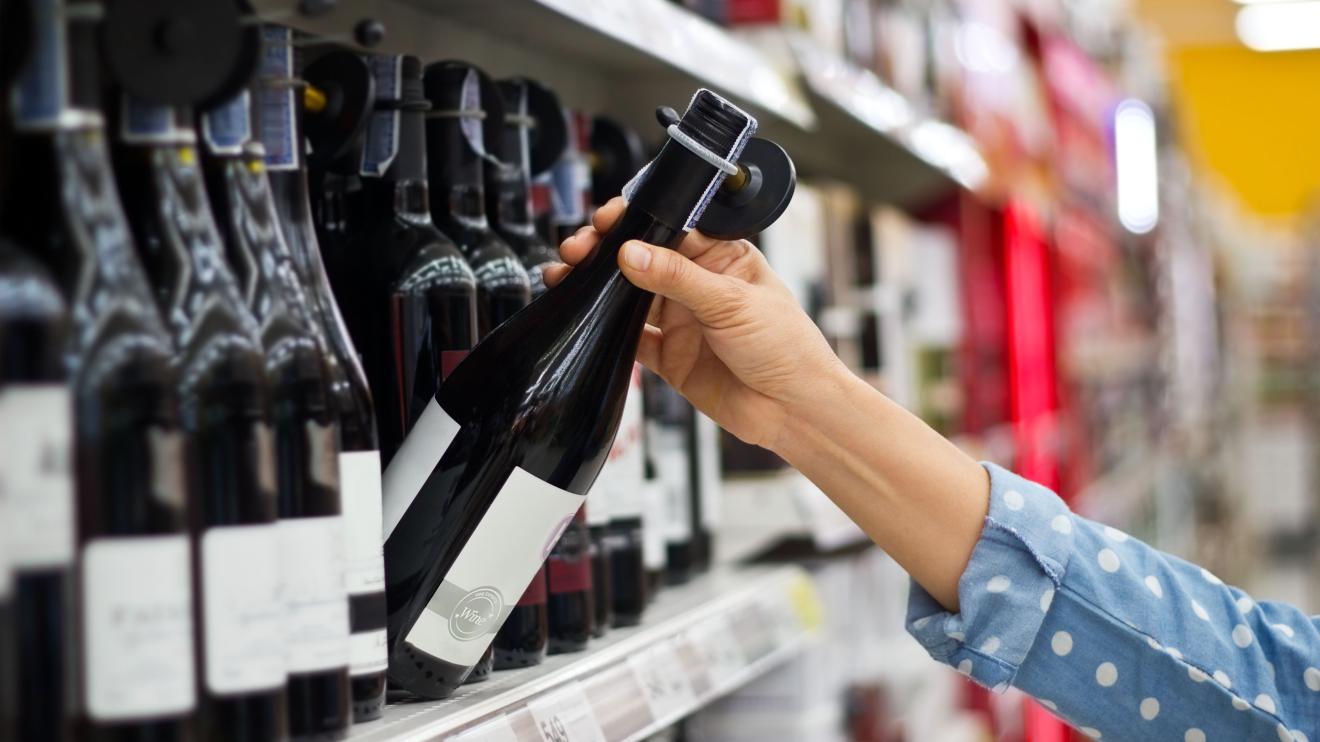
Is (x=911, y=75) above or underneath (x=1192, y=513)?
above

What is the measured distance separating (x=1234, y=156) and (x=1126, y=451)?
8.06m

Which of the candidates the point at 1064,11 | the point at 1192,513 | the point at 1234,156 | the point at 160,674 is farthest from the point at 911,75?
the point at 1234,156

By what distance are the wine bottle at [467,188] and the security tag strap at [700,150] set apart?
0.65 ft


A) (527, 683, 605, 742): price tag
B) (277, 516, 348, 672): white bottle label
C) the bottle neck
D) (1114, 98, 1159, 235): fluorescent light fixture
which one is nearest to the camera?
(277, 516, 348, 672): white bottle label

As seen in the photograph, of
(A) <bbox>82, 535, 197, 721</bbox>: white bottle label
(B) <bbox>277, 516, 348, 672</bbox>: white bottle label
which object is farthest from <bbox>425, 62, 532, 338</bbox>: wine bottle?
(A) <bbox>82, 535, 197, 721</bbox>: white bottle label

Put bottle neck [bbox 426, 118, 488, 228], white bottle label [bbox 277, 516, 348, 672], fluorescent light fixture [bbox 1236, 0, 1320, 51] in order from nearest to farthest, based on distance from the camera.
Answer: white bottle label [bbox 277, 516, 348, 672], bottle neck [bbox 426, 118, 488, 228], fluorescent light fixture [bbox 1236, 0, 1320, 51]

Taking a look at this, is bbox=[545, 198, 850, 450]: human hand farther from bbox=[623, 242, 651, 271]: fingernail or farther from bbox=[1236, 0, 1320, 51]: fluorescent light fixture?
bbox=[1236, 0, 1320, 51]: fluorescent light fixture

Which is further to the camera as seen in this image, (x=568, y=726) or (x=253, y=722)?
(x=568, y=726)

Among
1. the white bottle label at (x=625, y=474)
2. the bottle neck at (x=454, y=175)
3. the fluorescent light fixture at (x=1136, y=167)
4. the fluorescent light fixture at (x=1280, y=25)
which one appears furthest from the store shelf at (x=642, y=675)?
the fluorescent light fixture at (x=1280, y=25)

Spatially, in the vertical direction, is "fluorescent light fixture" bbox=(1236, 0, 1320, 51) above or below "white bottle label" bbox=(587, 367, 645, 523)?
above

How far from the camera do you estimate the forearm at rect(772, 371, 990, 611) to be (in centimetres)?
125

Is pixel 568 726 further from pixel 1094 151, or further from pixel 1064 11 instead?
pixel 1094 151

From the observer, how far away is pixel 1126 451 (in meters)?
5.16

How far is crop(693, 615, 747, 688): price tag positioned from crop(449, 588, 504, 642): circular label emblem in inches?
17.0
